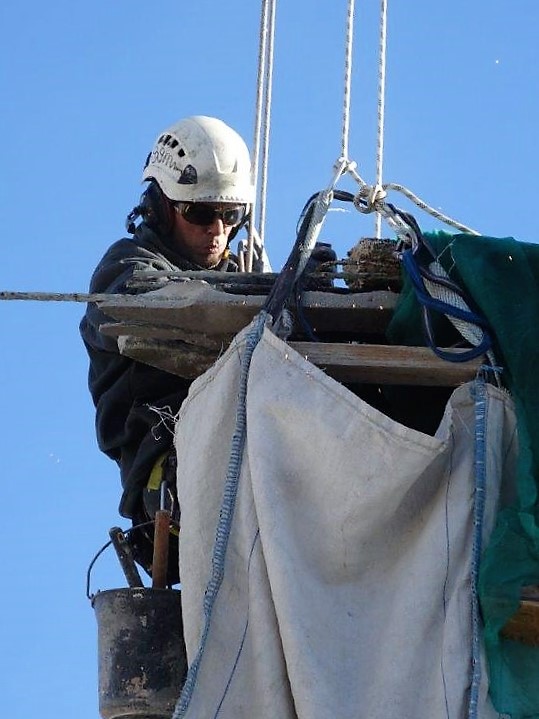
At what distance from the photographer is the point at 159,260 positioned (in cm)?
1000

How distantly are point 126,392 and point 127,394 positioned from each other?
0.03 feet

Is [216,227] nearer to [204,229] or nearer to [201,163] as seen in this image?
[204,229]

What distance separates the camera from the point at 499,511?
7617mm

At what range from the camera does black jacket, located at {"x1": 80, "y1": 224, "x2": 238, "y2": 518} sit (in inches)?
376

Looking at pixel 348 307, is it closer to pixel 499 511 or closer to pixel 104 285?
pixel 499 511

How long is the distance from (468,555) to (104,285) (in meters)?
2.97

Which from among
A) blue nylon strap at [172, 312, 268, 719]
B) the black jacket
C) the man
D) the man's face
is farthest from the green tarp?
the man's face

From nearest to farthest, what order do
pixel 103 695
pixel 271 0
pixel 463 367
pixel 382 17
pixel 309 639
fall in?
pixel 309 639, pixel 463 367, pixel 103 695, pixel 382 17, pixel 271 0

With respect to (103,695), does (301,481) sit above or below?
above

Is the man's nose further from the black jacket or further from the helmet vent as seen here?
the black jacket

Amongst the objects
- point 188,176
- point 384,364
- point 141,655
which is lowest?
point 141,655

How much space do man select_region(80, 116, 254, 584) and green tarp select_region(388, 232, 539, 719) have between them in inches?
54.6

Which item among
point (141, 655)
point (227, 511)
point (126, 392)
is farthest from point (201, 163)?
point (227, 511)

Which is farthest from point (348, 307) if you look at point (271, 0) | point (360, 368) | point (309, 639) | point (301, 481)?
point (271, 0)
